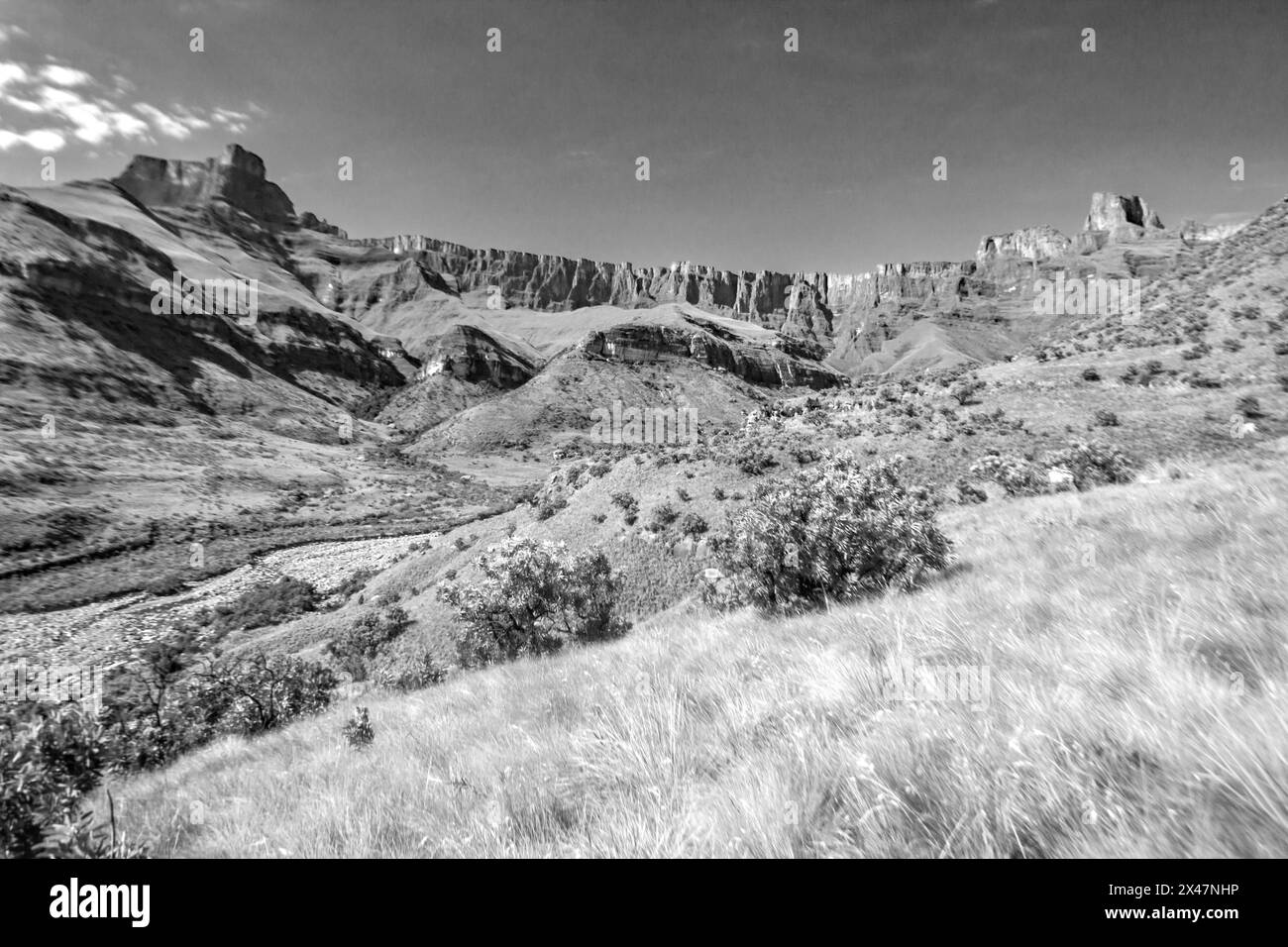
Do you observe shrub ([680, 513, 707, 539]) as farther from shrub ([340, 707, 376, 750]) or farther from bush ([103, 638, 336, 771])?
shrub ([340, 707, 376, 750])

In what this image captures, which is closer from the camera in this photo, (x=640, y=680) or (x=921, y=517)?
(x=640, y=680)

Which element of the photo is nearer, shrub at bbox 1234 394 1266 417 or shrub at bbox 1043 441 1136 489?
shrub at bbox 1043 441 1136 489

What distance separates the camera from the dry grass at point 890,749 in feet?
4.64

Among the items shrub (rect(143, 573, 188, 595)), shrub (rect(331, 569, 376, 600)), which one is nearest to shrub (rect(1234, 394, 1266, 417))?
shrub (rect(331, 569, 376, 600))

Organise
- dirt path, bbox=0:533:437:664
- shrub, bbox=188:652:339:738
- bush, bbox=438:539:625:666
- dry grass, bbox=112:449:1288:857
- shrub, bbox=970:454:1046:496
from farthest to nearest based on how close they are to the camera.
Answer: dirt path, bbox=0:533:437:664 → shrub, bbox=970:454:1046:496 → bush, bbox=438:539:625:666 → shrub, bbox=188:652:339:738 → dry grass, bbox=112:449:1288:857

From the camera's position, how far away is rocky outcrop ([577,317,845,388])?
13912 centimetres

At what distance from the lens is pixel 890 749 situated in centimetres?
186

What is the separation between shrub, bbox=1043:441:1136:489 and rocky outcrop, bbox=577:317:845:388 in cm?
10576

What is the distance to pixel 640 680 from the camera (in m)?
4.17

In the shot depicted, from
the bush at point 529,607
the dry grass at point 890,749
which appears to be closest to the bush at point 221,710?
the bush at point 529,607
